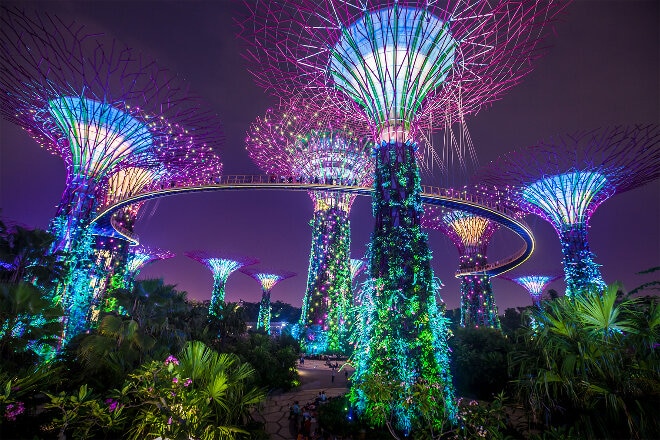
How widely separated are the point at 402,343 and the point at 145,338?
7885 millimetres

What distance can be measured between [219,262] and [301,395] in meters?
26.6

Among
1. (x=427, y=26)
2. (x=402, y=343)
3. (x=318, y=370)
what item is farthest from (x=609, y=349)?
(x=318, y=370)

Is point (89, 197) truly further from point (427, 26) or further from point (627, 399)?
point (627, 399)

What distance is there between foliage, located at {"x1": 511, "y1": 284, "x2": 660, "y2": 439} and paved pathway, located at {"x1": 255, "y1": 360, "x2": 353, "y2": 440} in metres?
7.49

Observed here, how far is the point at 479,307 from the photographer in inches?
1374

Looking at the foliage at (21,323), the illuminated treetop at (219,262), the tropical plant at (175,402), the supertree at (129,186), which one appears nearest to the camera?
the tropical plant at (175,402)

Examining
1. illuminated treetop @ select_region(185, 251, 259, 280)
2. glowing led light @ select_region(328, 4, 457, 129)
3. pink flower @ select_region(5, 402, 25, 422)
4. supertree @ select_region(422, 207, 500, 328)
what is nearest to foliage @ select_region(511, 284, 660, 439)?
glowing led light @ select_region(328, 4, 457, 129)

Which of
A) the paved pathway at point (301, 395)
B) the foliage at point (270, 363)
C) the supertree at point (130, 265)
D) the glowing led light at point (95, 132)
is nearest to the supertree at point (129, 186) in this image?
the supertree at point (130, 265)

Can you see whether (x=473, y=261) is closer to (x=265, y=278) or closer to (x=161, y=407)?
(x=265, y=278)

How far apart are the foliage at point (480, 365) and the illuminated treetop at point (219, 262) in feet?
91.5

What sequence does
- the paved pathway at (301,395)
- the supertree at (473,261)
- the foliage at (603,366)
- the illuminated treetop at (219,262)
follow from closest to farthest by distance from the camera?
the foliage at (603,366) < the paved pathway at (301,395) < the supertree at (473,261) < the illuminated treetop at (219,262)

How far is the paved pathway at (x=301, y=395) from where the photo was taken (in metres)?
11.8

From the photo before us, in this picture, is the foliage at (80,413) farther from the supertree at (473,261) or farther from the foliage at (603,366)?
the supertree at (473,261)

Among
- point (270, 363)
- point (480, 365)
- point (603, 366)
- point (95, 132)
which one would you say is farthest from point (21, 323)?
point (480, 365)
